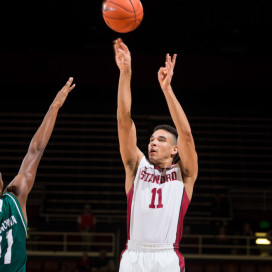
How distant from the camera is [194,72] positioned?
15.4 metres

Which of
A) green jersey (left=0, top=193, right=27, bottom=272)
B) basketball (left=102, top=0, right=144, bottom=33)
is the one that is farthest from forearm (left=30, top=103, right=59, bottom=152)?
basketball (left=102, top=0, right=144, bottom=33)

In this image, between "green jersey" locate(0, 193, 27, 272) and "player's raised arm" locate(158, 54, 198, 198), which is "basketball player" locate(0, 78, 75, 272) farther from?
"player's raised arm" locate(158, 54, 198, 198)

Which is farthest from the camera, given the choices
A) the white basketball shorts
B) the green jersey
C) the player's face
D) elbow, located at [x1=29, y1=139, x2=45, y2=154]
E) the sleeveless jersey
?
the player's face

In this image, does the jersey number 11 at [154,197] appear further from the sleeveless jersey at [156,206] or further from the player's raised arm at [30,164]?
the player's raised arm at [30,164]

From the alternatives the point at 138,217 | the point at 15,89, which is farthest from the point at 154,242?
the point at 15,89

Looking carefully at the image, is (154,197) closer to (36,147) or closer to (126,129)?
(126,129)

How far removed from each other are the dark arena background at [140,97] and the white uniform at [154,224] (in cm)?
887

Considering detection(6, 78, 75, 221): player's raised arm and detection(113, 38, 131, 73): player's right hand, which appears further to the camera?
detection(113, 38, 131, 73): player's right hand

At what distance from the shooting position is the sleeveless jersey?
423cm

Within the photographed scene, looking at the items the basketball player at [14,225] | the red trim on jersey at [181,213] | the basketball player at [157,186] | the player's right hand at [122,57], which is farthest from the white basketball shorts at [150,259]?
the player's right hand at [122,57]

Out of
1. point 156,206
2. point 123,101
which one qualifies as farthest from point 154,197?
point 123,101

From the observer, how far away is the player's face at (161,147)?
14.8 feet

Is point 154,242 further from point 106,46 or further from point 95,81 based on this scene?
point 106,46

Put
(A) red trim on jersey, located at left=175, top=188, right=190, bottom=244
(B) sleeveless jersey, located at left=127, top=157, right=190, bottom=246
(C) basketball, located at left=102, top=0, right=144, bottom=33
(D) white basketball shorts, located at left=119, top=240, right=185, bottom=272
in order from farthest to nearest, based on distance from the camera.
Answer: (C) basketball, located at left=102, top=0, right=144, bottom=33
(A) red trim on jersey, located at left=175, top=188, right=190, bottom=244
(B) sleeveless jersey, located at left=127, top=157, right=190, bottom=246
(D) white basketball shorts, located at left=119, top=240, right=185, bottom=272
